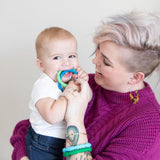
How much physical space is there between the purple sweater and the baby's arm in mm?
197

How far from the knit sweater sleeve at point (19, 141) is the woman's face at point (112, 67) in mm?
621

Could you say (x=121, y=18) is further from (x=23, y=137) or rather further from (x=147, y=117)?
(x=23, y=137)

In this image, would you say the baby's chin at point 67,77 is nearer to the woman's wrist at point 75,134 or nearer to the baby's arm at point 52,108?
the baby's arm at point 52,108

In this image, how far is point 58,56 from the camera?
3.79 feet

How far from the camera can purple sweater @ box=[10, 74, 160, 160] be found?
3.23ft

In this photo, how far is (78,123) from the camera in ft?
3.54

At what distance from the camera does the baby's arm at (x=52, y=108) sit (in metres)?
1.06

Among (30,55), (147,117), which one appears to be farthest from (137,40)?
(30,55)

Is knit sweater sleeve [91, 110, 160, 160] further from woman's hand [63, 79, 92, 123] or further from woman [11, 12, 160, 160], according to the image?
woman's hand [63, 79, 92, 123]

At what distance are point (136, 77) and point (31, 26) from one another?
1.02 meters

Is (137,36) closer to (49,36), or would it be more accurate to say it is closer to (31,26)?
(49,36)

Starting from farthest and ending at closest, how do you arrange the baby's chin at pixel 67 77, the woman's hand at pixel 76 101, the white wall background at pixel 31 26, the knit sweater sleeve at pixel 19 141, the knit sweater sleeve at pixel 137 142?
the white wall background at pixel 31 26, the knit sweater sleeve at pixel 19 141, the baby's chin at pixel 67 77, the woman's hand at pixel 76 101, the knit sweater sleeve at pixel 137 142

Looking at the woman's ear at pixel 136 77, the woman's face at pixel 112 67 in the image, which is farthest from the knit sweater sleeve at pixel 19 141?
the woman's ear at pixel 136 77

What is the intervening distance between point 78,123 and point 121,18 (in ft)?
1.81
